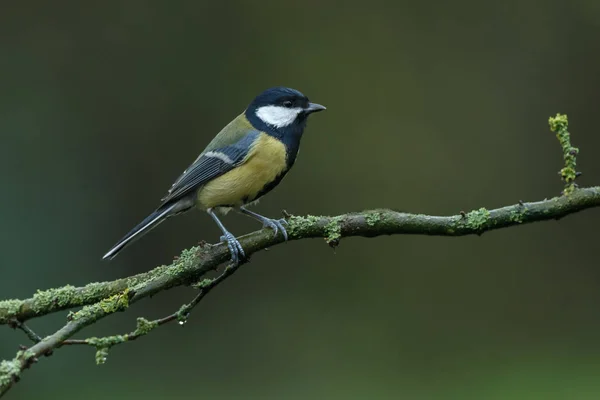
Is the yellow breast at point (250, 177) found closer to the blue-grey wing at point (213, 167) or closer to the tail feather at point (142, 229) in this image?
the blue-grey wing at point (213, 167)

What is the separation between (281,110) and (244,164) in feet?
0.95

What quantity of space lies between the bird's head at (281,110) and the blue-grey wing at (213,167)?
3.0 inches

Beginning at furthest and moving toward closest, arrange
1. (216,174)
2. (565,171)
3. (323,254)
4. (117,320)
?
(323,254) → (117,320) → (216,174) → (565,171)

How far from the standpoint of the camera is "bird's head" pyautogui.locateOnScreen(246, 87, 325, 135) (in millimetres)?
2578

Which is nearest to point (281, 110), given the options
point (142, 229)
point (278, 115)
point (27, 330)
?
point (278, 115)

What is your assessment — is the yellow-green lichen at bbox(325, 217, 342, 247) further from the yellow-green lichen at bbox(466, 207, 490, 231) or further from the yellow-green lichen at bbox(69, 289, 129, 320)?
the yellow-green lichen at bbox(69, 289, 129, 320)

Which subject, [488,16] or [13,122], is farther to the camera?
[488,16]

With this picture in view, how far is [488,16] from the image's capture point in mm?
4555

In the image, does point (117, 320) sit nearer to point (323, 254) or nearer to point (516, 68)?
point (323, 254)

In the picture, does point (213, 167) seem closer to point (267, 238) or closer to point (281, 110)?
point (281, 110)

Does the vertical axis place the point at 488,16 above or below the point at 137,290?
above

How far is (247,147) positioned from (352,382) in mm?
1694

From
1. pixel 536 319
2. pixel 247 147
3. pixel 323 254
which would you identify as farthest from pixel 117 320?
pixel 536 319

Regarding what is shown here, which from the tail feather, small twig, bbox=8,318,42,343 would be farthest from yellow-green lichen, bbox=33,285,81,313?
the tail feather
